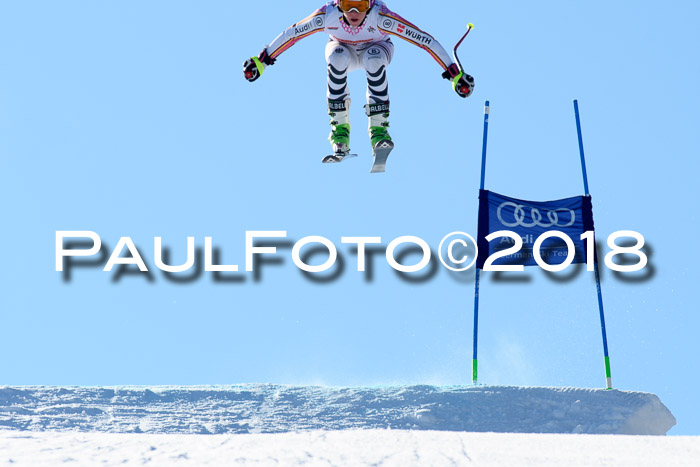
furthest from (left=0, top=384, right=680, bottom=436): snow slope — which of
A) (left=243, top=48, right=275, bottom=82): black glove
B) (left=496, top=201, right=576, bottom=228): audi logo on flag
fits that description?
(left=243, top=48, right=275, bottom=82): black glove

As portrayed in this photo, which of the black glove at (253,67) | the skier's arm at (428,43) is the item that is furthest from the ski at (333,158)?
the skier's arm at (428,43)

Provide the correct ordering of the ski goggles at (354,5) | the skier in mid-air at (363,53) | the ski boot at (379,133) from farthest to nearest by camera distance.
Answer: the ski boot at (379,133)
the skier in mid-air at (363,53)
the ski goggles at (354,5)

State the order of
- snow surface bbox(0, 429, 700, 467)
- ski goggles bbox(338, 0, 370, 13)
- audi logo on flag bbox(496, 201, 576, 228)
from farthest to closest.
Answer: audi logo on flag bbox(496, 201, 576, 228)
ski goggles bbox(338, 0, 370, 13)
snow surface bbox(0, 429, 700, 467)

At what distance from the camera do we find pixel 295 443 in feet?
22.1

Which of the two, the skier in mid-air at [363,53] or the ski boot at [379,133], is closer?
the skier in mid-air at [363,53]

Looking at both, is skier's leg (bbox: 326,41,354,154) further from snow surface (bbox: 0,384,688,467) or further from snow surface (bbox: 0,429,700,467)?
snow surface (bbox: 0,429,700,467)

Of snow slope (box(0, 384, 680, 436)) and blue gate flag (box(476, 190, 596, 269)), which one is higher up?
blue gate flag (box(476, 190, 596, 269))

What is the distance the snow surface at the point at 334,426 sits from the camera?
20.8 ft

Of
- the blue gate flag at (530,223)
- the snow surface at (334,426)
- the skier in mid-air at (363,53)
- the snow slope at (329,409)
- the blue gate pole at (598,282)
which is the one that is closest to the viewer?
the snow surface at (334,426)

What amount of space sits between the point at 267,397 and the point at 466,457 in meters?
4.48

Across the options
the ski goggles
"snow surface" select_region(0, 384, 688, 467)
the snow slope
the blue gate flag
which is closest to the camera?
"snow surface" select_region(0, 384, 688, 467)

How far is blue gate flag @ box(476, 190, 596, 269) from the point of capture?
43.9 feet

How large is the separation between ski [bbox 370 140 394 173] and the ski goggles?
1450 mm

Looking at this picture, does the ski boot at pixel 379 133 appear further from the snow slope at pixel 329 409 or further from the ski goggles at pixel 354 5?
the snow slope at pixel 329 409
